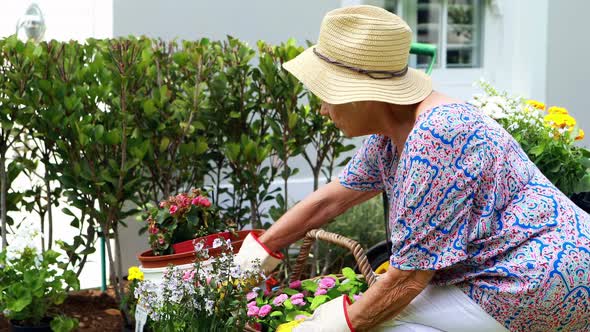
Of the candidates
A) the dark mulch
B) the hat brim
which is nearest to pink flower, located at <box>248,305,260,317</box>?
the hat brim

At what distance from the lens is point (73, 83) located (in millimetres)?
3680

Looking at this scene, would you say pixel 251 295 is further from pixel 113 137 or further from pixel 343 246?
pixel 113 137

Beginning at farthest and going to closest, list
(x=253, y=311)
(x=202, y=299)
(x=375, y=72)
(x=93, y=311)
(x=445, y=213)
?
1. (x=93, y=311)
2. (x=253, y=311)
3. (x=202, y=299)
4. (x=375, y=72)
5. (x=445, y=213)

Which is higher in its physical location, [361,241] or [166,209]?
[166,209]

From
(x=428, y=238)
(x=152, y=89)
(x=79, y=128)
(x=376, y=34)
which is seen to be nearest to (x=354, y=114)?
(x=376, y=34)

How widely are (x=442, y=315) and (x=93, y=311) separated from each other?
7.79ft

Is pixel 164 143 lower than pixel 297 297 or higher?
higher

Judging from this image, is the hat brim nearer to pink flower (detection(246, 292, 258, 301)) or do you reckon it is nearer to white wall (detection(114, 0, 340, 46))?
pink flower (detection(246, 292, 258, 301))

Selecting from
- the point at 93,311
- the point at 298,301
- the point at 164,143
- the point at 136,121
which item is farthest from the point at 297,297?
the point at 93,311

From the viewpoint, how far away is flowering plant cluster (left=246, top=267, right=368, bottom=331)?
2.59 metres

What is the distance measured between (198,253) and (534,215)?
895 mm

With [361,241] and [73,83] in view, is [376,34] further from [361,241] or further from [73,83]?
[361,241]

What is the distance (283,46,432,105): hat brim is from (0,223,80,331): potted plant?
5.28ft

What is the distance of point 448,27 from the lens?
6.81 meters
